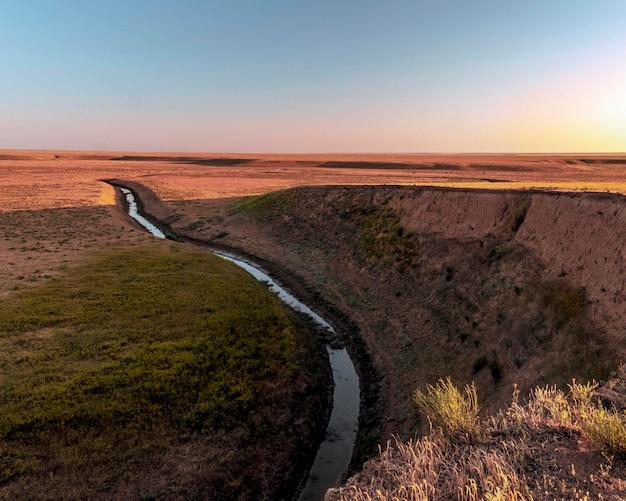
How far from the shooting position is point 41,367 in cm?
1970

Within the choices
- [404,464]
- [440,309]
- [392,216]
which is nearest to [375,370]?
[440,309]

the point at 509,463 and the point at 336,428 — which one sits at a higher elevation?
the point at 509,463

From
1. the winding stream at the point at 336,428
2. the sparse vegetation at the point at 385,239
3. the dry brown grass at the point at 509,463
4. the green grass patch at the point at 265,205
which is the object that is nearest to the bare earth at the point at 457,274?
the sparse vegetation at the point at 385,239

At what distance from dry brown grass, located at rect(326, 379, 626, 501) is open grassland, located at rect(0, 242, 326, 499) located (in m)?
8.44

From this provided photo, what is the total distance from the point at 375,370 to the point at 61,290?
23126mm

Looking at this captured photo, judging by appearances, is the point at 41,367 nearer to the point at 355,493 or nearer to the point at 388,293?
the point at 355,493

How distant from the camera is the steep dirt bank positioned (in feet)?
60.1

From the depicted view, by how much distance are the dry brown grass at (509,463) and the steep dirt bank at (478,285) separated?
712 cm

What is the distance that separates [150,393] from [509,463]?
51.1 feet

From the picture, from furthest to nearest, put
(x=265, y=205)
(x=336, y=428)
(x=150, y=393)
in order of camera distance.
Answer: (x=265, y=205) → (x=336, y=428) → (x=150, y=393)

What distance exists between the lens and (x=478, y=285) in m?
26.2

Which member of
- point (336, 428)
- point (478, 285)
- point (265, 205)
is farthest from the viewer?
point (265, 205)

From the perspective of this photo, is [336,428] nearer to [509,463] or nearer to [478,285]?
[509,463]

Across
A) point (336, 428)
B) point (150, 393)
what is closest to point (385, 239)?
point (336, 428)
